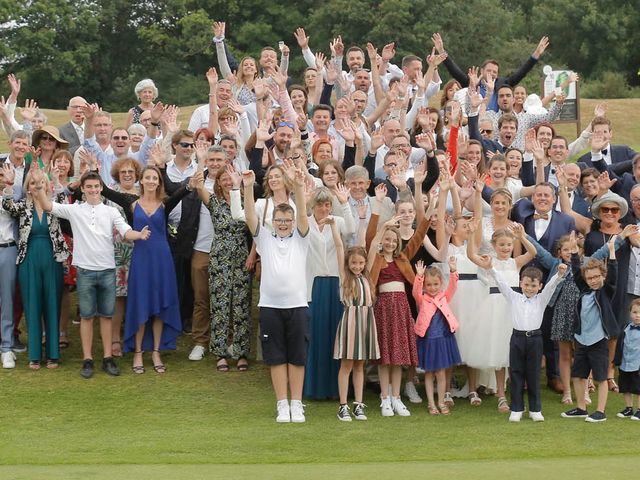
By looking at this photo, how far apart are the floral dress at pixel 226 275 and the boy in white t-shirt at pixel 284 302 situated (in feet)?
5.28

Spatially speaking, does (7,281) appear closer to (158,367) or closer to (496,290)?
(158,367)

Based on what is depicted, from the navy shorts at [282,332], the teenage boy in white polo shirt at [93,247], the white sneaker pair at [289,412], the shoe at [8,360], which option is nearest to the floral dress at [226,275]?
the teenage boy in white polo shirt at [93,247]

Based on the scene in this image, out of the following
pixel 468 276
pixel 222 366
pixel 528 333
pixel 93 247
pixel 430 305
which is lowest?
pixel 222 366

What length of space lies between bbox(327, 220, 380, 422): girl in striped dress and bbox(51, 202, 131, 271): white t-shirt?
2546 millimetres

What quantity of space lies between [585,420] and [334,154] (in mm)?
4302

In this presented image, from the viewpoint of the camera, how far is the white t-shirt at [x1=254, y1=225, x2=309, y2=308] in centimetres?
1077

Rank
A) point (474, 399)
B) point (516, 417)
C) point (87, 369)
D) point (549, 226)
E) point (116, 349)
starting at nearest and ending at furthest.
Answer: point (516, 417), point (474, 399), point (549, 226), point (87, 369), point (116, 349)

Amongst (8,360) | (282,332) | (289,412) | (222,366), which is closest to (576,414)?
(289,412)

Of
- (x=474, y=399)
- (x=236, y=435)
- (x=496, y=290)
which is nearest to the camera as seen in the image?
(x=236, y=435)

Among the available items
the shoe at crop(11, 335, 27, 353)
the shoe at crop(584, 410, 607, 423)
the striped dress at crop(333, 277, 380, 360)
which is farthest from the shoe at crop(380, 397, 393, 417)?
the shoe at crop(11, 335, 27, 353)

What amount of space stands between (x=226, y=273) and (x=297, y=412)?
2.26 m

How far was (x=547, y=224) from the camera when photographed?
12047 mm

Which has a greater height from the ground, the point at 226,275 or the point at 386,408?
the point at 226,275

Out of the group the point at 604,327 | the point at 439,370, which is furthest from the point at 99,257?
the point at 604,327
